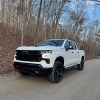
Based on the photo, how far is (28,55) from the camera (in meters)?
8.29

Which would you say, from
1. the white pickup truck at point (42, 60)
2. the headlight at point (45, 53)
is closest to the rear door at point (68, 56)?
the white pickup truck at point (42, 60)

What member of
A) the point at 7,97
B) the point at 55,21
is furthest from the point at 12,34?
the point at 7,97

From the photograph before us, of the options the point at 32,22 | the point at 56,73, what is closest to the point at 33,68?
the point at 56,73

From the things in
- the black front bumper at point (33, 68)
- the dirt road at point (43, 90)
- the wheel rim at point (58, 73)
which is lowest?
the dirt road at point (43, 90)

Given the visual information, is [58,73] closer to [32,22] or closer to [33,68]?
[33,68]

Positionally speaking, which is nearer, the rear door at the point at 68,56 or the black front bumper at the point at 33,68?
the black front bumper at the point at 33,68

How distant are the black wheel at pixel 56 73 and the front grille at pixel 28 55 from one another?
78 cm

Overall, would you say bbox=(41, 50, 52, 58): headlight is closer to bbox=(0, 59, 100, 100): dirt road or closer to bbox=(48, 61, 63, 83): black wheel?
bbox=(48, 61, 63, 83): black wheel

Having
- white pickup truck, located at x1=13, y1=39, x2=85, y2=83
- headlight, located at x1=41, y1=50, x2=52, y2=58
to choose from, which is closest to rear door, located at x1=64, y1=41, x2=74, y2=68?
white pickup truck, located at x1=13, y1=39, x2=85, y2=83

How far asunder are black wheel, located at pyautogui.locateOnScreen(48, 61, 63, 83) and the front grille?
2.56ft

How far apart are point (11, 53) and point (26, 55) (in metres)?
6.02

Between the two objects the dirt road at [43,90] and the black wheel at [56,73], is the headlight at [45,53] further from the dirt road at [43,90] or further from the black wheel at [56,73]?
the dirt road at [43,90]

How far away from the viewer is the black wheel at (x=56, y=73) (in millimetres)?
8281

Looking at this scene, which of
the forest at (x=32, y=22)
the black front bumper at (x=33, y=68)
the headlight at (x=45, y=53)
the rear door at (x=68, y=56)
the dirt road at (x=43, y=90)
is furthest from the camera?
the forest at (x=32, y=22)
